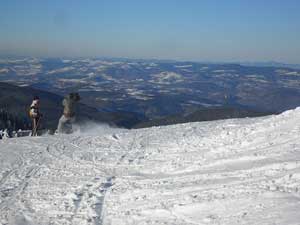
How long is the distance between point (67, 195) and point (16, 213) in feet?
5.17

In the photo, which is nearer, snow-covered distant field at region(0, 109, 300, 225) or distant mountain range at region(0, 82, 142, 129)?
snow-covered distant field at region(0, 109, 300, 225)

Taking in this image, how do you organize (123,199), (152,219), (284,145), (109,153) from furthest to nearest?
1. (109,153)
2. (284,145)
3. (123,199)
4. (152,219)

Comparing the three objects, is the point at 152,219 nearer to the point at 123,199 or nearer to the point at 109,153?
the point at 123,199

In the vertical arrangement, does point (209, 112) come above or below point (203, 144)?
below

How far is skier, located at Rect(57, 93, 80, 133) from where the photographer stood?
22.6 metres

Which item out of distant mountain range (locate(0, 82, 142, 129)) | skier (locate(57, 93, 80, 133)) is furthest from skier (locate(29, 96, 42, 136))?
distant mountain range (locate(0, 82, 142, 129))

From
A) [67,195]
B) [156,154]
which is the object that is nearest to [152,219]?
[67,195]

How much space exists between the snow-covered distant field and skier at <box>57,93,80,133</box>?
4.53 metres

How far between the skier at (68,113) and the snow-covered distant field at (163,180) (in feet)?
14.8

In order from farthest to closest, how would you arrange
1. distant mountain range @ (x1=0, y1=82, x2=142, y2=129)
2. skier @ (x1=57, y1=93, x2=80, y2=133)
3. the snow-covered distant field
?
distant mountain range @ (x1=0, y1=82, x2=142, y2=129), skier @ (x1=57, y1=93, x2=80, y2=133), the snow-covered distant field

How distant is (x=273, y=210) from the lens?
770cm

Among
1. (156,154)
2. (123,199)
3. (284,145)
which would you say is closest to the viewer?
(123,199)

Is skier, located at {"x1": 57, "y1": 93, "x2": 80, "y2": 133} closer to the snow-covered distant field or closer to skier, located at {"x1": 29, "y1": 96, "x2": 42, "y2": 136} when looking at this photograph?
skier, located at {"x1": 29, "y1": 96, "x2": 42, "y2": 136}

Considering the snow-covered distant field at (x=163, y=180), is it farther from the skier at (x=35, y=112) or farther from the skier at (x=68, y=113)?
the skier at (x=35, y=112)
